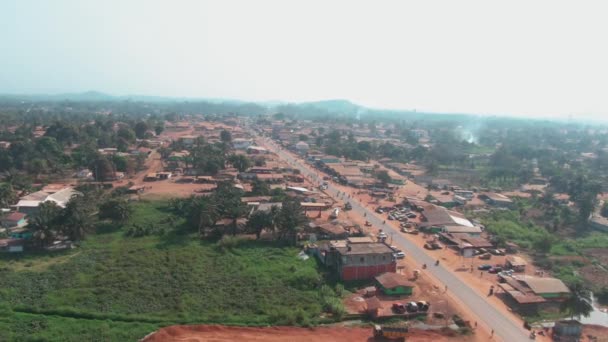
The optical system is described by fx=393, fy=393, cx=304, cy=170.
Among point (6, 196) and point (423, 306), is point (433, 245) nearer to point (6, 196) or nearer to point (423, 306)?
point (423, 306)

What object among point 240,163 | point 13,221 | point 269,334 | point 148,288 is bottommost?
point 269,334

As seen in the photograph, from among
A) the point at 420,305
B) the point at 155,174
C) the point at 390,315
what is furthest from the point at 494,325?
the point at 155,174

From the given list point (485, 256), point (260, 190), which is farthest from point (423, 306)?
point (260, 190)

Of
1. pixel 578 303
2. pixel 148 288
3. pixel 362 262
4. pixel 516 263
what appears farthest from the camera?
pixel 516 263

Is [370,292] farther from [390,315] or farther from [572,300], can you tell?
[572,300]

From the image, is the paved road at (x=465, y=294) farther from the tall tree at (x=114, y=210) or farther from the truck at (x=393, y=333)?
the tall tree at (x=114, y=210)

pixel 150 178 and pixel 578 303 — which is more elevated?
pixel 578 303
